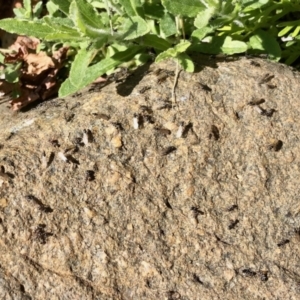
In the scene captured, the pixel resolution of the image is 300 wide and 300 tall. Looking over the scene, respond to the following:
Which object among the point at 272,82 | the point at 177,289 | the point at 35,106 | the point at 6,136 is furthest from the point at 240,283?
the point at 35,106

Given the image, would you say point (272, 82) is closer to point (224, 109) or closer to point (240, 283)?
point (224, 109)

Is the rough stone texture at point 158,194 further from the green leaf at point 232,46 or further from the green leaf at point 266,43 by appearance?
the green leaf at point 266,43

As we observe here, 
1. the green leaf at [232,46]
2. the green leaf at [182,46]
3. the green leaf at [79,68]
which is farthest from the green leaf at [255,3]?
the green leaf at [79,68]

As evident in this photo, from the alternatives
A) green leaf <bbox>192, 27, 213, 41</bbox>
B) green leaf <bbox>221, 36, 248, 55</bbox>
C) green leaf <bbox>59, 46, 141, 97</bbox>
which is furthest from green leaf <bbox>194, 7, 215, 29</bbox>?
green leaf <bbox>59, 46, 141, 97</bbox>

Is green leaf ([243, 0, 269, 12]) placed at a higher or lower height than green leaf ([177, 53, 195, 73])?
higher

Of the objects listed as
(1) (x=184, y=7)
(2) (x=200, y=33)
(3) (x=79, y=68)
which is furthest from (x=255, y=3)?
(3) (x=79, y=68)

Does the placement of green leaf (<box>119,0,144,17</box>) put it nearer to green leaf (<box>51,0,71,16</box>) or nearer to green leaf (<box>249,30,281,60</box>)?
green leaf (<box>51,0,71,16</box>)

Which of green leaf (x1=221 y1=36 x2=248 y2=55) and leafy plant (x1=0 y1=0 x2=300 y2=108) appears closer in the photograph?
leafy plant (x1=0 y1=0 x2=300 y2=108)
